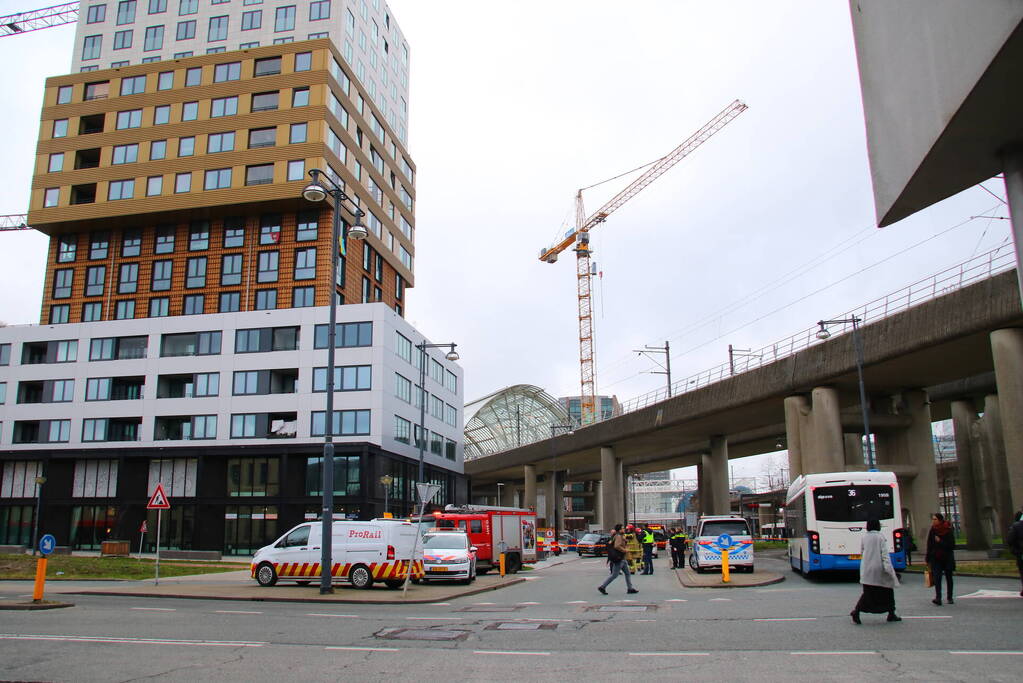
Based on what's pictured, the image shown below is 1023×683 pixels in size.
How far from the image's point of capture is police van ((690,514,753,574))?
2720 centimetres

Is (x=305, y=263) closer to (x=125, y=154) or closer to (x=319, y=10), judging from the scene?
(x=125, y=154)

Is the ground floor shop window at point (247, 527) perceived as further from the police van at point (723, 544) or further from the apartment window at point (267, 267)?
the police van at point (723, 544)

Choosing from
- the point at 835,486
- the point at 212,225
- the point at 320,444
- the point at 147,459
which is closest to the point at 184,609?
the point at 835,486

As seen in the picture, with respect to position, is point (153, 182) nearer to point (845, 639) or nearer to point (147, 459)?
point (147, 459)

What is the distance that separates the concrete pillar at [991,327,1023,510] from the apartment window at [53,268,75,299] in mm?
60393

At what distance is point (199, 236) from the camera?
60.2 m

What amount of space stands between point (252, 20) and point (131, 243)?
19.6 metres

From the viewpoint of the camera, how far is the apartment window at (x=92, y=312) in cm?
6000

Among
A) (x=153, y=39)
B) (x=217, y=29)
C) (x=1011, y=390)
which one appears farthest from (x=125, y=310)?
(x=1011, y=390)

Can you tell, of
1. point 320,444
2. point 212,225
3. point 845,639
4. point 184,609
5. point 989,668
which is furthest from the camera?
point 212,225

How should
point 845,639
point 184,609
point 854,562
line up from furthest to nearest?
point 854,562 → point 184,609 → point 845,639

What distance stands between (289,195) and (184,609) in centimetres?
4401

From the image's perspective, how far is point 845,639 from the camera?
10.7 meters

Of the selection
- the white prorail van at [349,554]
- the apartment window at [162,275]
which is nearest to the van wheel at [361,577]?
the white prorail van at [349,554]
